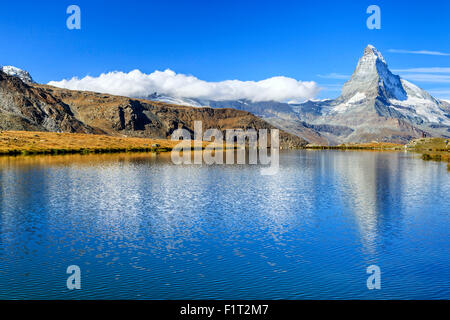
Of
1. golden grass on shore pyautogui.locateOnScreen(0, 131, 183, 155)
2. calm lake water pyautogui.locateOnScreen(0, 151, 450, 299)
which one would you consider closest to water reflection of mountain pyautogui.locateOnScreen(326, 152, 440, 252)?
calm lake water pyautogui.locateOnScreen(0, 151, 450, 299)

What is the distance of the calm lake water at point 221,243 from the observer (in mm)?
22547

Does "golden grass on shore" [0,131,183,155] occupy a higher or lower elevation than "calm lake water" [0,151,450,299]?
higher

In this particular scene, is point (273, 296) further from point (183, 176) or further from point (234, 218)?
point (183, 176)

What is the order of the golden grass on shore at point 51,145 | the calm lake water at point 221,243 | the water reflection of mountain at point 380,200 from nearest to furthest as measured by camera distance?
1. the calm lake water at point 221,243
2. the water reflection of mountain at point 380,200
3. the golden grass on shore at point 51,145

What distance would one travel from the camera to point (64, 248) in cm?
2897

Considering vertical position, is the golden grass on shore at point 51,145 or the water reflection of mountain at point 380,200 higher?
the golden grass on shore at point 51,145

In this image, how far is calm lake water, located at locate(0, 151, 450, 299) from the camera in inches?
888

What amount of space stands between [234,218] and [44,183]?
A: 113 feet

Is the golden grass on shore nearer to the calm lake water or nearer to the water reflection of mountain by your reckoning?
the calm lake water

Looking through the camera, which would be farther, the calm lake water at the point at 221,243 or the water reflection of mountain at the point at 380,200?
the water reflection of mountain at the point at 380,200

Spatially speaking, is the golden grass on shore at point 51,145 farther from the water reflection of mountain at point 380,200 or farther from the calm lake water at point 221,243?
the water reflection of mountain at point 380,200

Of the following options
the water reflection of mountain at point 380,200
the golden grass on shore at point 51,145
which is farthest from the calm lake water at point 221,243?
the golden grass on shore at point 51,145

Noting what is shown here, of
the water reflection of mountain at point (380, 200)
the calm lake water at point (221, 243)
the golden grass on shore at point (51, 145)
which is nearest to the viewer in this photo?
the calm lake water at point (221, 243)

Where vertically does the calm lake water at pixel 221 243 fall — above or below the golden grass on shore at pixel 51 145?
below
